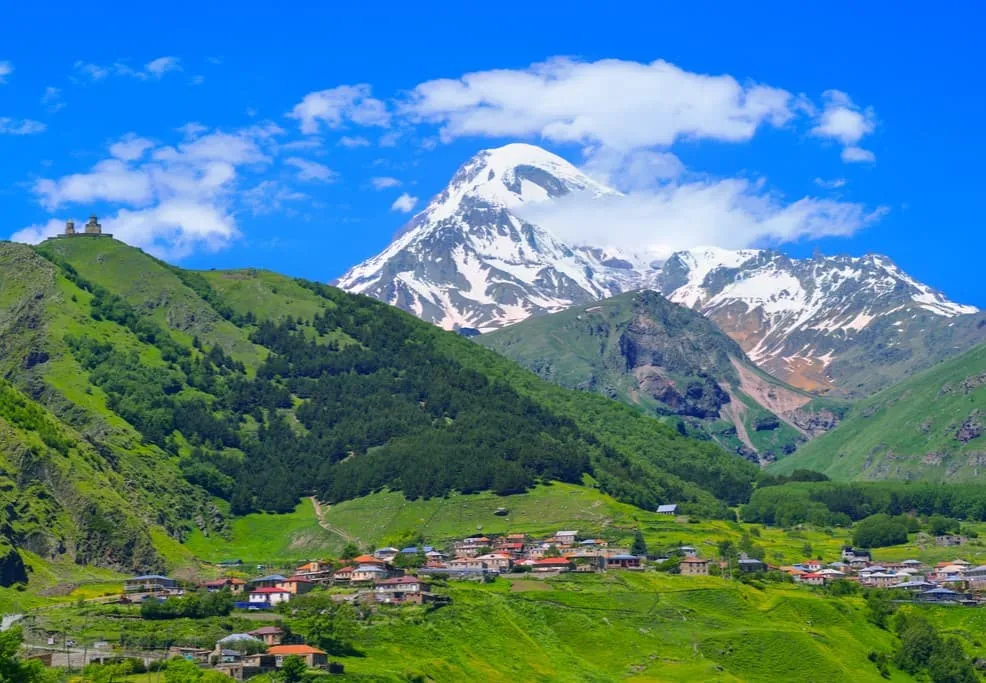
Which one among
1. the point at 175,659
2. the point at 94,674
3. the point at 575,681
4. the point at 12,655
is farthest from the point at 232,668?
the point at 575,681

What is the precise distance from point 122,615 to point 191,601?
8.25 metres

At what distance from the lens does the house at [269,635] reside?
180500mm

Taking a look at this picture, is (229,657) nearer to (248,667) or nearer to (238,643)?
(248,667)

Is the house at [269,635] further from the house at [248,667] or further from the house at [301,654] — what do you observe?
the house at [248,667]

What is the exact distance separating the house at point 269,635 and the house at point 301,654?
171 inches

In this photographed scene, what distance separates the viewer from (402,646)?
19375 cm

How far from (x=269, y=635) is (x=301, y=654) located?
11140 mm

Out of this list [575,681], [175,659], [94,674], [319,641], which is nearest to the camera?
[94,674]

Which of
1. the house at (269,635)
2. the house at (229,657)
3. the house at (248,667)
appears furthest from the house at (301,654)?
the house at (269,635)

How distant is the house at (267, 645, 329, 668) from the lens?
170m

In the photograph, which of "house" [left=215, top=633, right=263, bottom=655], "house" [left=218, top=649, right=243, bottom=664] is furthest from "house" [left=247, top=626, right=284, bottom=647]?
"house" [left=218, top=649, right=243, bottom=664]

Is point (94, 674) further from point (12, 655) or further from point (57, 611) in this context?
point (57, 611)

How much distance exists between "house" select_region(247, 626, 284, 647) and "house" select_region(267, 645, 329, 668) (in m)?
4.34

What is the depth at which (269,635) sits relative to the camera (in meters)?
182
